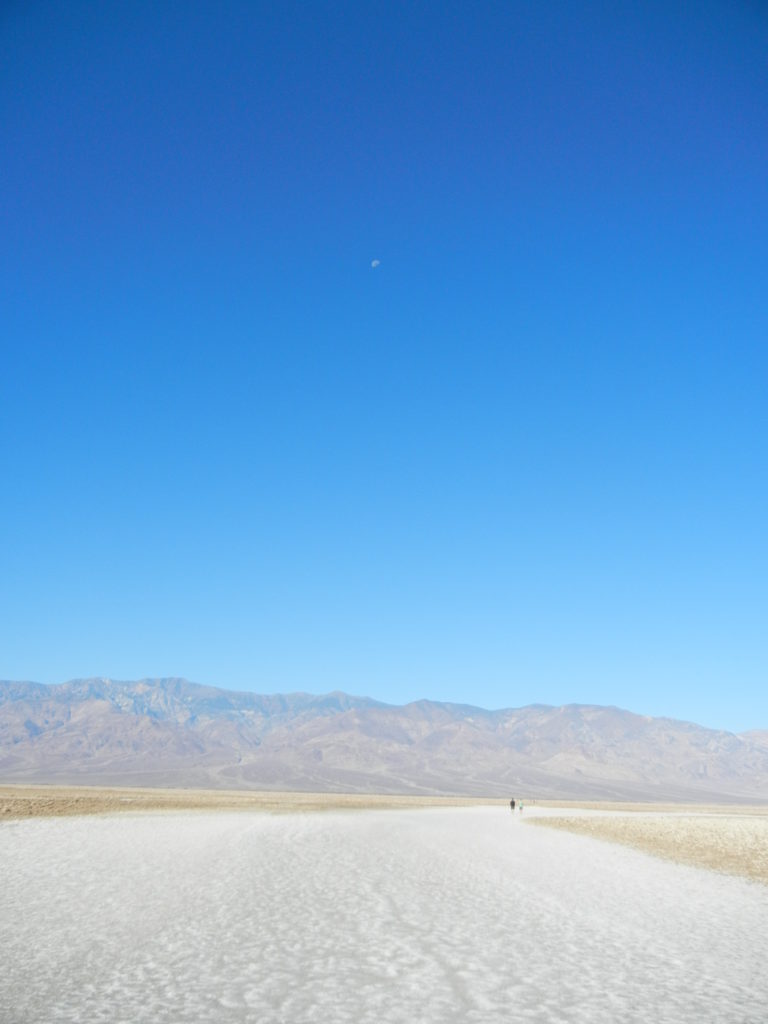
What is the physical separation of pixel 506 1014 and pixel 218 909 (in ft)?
25.0

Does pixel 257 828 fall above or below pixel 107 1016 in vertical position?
below

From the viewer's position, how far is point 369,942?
10484 mm

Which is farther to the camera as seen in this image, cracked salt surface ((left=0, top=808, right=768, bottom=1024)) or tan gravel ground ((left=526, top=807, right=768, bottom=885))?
tan gravel ground ((left=526, top=807, right=768, bottom=885))

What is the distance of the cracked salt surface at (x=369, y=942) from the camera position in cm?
753

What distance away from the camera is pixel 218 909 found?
13094 millimetres

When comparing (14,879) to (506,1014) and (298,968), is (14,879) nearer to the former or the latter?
(298,968)

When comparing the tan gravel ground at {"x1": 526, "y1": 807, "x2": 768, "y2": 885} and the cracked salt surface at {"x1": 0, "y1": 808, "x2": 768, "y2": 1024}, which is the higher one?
the cracked salt surface at {"x1": 0, "y1": 808, "x2": 768, "y2": 1024}

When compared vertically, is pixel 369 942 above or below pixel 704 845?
above

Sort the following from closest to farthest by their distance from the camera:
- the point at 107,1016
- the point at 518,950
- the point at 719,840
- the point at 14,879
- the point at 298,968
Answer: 1. the point at 107,1016
2. the point at 298,968
3. the point at 518,950
4. the point at 14,879
5. the point at 719,840

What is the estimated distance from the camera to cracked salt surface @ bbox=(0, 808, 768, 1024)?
7531 millimetres

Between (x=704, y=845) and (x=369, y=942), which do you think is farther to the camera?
(x=704, y=845)

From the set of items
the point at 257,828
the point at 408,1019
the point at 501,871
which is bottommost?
the point at 257,828

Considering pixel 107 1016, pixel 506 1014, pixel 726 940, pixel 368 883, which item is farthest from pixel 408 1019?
pixel 368 883

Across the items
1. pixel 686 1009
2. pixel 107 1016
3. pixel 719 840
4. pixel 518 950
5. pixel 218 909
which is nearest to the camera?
pixel 107 1016
